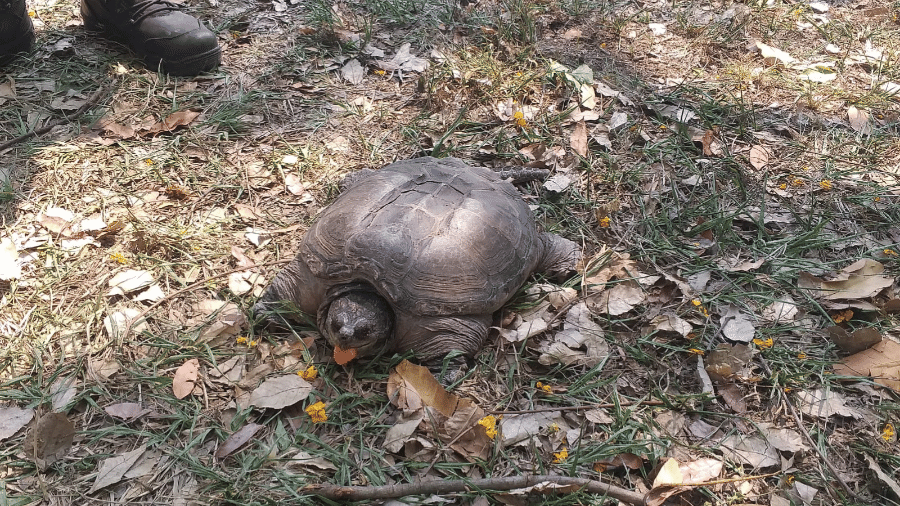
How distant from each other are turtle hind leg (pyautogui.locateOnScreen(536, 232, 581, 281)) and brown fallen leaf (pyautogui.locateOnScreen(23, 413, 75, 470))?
1993 millimetres

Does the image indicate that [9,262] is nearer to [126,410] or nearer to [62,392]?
[62,392]

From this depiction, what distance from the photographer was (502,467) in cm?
206

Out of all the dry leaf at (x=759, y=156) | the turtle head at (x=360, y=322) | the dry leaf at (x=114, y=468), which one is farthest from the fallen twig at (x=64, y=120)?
the dry leaf at (x=759, y=156)

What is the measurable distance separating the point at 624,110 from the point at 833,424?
2.26 meters

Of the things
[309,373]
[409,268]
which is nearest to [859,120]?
[409,268]

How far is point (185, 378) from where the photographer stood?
226 cm

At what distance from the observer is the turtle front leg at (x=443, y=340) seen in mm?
2291

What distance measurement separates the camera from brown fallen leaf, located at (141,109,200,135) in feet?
11.2

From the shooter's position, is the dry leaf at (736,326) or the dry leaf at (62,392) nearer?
the dry leaf at (62,392)

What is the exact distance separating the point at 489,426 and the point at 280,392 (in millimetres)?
822

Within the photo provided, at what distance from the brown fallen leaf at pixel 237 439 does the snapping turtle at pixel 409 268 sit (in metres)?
0.40

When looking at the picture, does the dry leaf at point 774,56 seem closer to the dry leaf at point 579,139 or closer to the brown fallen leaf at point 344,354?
the dry leaf at point 579,139

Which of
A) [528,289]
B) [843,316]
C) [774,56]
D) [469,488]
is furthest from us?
[774,56]

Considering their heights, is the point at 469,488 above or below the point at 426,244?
below
